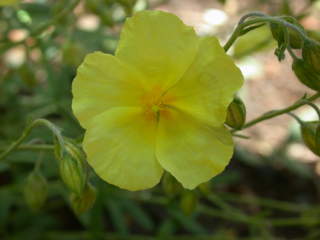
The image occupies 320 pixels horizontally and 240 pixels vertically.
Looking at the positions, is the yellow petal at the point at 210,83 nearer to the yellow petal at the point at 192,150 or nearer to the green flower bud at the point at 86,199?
the yellow petal at the point at 192,150

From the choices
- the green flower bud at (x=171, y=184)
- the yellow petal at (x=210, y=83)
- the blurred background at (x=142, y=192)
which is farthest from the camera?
the blurred background at (x=142, y=192)

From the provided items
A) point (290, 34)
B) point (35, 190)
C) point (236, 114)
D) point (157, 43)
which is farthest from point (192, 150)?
point (35, 190)

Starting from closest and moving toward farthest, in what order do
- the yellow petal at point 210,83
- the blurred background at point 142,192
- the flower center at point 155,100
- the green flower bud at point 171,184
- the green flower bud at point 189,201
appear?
the yellow petal at point 210,83, the flower center at point 155,100, the green flower bud at point 171,184, the green flower bud at point 189,201, the blurred background at point 142,192

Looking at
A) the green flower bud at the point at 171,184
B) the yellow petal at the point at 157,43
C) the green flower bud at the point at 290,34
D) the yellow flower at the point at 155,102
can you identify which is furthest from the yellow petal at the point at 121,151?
the green flower bud at the point at 290,34

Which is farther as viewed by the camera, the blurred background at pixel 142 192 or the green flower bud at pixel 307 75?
the blurred background at pixel 142 192

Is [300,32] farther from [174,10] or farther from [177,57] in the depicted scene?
[174,10]

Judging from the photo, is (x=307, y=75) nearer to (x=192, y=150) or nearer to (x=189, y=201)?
(x=192, y=150)
